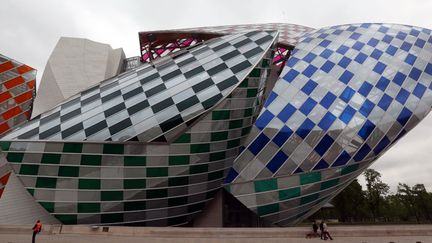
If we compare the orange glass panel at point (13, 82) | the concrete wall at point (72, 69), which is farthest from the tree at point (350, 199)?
the orange glass panel at point (13, 82)

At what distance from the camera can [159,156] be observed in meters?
13.9

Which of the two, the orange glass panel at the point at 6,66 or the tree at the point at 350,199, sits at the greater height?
the orange glass panel at the point at 6,66

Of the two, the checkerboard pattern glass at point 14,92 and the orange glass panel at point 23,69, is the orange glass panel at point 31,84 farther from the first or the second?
the orange glass panel at point 23,69

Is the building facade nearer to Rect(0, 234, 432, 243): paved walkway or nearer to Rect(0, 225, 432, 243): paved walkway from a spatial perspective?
Rect(0, 225, 432, 243): paved walkway

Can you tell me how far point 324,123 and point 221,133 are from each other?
586 centimetres

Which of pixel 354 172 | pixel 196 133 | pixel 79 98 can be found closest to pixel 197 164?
pixel 196 133

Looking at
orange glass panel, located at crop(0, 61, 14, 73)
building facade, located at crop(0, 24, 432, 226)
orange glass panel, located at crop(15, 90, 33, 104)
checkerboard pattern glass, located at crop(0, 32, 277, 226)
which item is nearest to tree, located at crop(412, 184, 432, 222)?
building facade, located at crop(0, 24, 432, 226)

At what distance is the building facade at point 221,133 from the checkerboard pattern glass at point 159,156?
50 mm

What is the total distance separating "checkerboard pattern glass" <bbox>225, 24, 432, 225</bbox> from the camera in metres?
15.7

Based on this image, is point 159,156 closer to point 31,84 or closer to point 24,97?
point 24,97

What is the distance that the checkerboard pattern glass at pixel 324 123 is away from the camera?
15656 mm

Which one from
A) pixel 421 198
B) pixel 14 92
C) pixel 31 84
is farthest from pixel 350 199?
pixel 14 92

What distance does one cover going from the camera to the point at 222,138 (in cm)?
1503

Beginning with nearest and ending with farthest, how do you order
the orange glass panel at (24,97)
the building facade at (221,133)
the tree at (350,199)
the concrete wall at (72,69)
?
the building facade at (221,133)
the orange glass panel at (24,97)
the concrete wall at (72,69)
the tree at (350,199)
